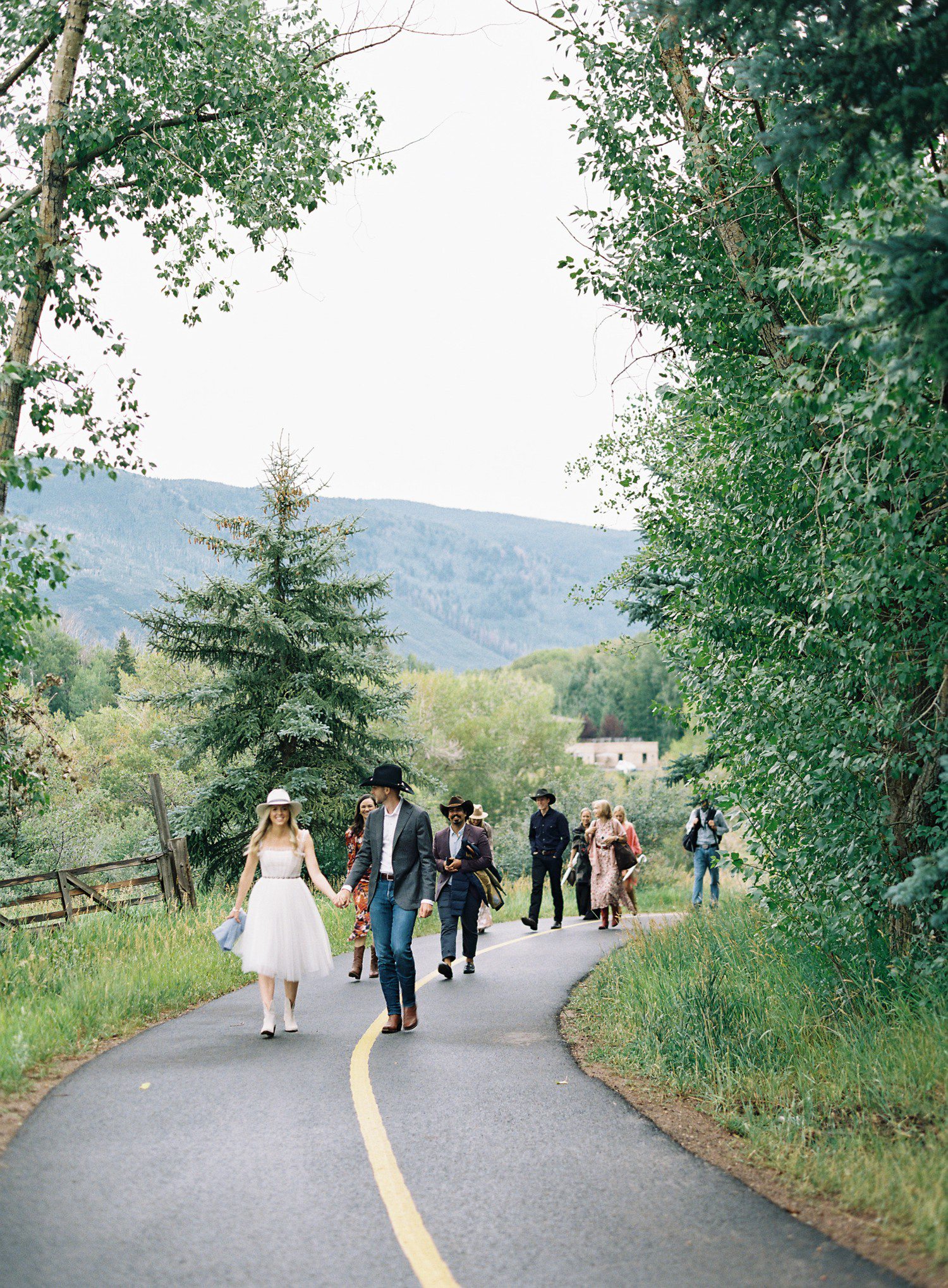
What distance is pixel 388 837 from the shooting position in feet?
30.9

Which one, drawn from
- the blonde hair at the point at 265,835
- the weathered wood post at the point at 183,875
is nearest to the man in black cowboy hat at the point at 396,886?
the blonde hair at the point at 265,835

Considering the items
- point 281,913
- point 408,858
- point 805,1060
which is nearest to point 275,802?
point 281,913

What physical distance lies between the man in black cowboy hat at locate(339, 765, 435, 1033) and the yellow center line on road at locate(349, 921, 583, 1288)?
3.65 feet

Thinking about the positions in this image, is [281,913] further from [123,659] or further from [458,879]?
[123,659]

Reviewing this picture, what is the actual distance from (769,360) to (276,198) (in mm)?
8122

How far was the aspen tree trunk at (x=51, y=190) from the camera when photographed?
1248cm

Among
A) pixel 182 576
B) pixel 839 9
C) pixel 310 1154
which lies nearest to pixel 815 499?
pixel 839 9

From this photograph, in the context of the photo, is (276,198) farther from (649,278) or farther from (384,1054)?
(384,1054)

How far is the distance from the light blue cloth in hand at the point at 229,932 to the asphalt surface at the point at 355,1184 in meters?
1.00

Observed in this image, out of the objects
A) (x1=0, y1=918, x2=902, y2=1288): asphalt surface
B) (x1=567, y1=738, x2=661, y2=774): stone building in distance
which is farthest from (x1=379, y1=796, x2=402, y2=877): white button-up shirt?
(x1=567, y1=738, x2=661, y2=774): stone building in distance

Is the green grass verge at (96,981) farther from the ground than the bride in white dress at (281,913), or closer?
closer

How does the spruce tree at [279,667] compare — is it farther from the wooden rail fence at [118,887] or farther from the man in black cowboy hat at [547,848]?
the man in black cowboy hat at [547,848]

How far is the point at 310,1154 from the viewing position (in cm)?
555

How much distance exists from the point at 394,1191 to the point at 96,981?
608cm
